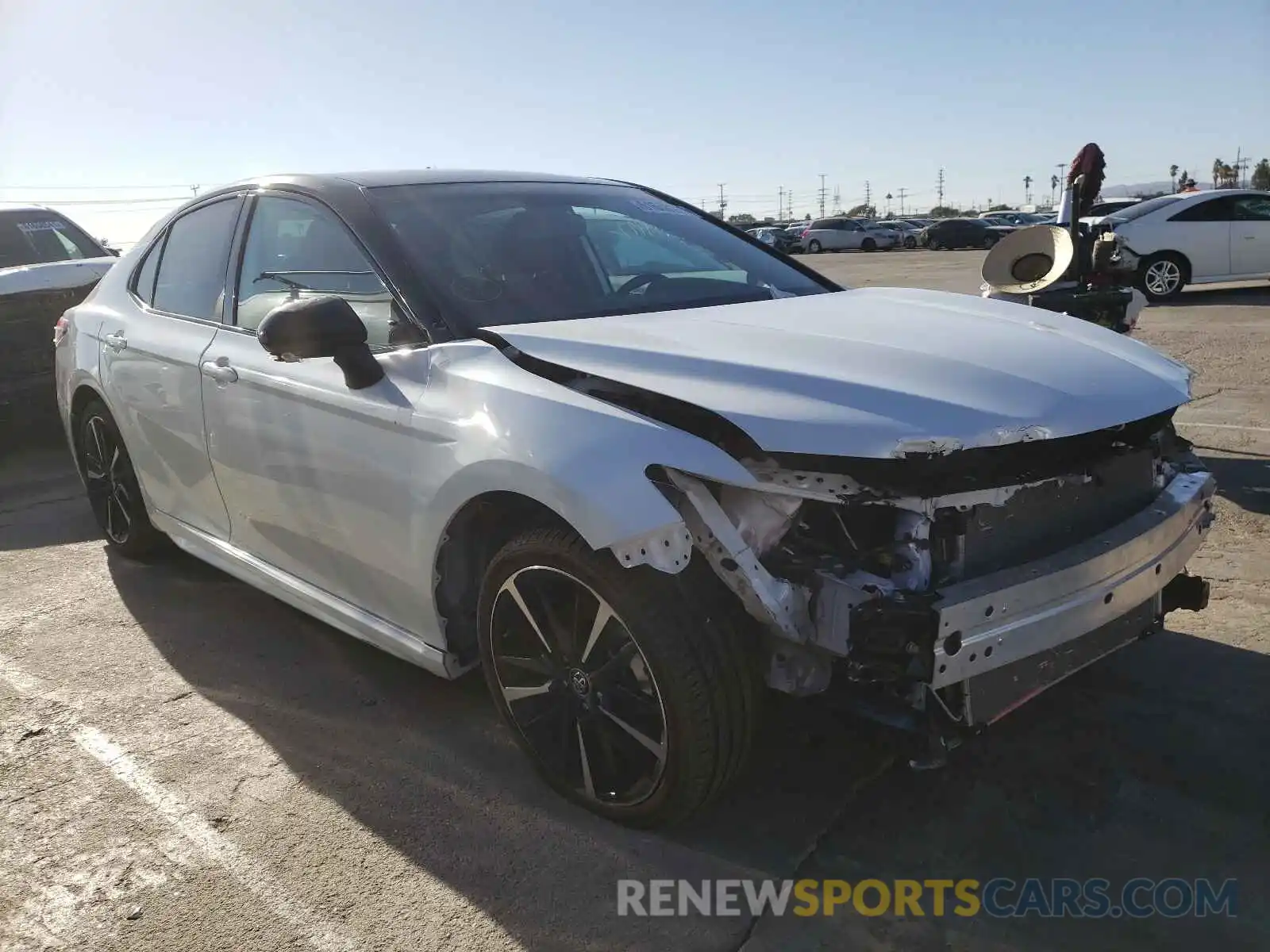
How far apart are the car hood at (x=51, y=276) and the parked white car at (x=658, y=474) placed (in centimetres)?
438

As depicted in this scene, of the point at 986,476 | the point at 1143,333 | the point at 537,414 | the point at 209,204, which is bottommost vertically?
the point at 1143,333

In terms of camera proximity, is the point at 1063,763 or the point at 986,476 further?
the point at 1063,763

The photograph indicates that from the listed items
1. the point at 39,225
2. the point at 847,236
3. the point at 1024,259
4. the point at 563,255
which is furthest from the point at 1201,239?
the point at 847,236

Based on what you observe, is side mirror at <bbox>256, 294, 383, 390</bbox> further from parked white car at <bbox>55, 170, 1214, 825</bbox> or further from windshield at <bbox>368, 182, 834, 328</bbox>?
windshield at <bbox>368, 182, 834, 328</bbox>

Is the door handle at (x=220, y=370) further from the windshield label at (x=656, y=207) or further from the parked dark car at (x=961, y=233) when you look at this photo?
the parked dark car at (x=961, y=233)

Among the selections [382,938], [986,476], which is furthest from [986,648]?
[382,938]

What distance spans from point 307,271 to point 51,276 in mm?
4973

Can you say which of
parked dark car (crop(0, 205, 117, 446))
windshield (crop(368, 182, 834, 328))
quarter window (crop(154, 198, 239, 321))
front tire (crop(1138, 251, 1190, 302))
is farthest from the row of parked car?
windshield (crop(368, 182, 834, 328))

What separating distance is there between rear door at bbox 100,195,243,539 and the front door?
0.52 feet

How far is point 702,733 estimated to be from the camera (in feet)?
7.59

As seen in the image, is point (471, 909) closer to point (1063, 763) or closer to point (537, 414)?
point (537, 414)

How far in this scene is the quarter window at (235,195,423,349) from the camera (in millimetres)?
2961

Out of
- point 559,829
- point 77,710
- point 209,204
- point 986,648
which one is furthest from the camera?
point 209,204

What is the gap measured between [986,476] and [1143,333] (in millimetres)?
10033
